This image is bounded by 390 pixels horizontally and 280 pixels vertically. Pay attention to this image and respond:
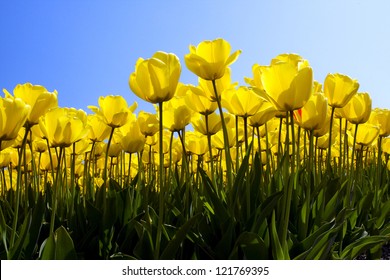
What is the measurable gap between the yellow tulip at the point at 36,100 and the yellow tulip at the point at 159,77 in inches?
17.7

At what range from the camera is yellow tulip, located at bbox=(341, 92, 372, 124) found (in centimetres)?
265

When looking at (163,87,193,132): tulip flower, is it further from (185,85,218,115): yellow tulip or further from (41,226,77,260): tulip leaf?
(41,226,77,260): tulip leaf

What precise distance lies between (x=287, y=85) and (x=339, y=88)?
75 centimetres

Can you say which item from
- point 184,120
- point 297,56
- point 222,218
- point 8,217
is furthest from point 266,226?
point 8,217

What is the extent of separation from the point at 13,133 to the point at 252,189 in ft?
3.89

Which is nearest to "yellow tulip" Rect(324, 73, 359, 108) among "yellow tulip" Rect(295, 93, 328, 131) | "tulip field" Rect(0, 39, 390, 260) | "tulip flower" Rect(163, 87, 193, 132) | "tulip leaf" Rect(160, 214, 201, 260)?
"tulip field" Rect(0, 39, 390, 260)

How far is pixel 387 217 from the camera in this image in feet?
11.0

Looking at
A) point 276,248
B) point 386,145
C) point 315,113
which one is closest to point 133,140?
point 315,113

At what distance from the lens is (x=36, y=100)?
78.3 inches

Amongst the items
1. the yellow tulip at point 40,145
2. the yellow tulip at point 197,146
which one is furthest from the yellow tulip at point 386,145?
the yellow tulip at point 40,145

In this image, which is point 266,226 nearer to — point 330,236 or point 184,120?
point 330,236

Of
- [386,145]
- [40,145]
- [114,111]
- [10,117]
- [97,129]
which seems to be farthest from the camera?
[386,145]

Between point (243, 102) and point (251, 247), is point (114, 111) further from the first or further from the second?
point (251, 247)

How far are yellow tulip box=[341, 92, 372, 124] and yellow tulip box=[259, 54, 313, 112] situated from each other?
1044 mm
